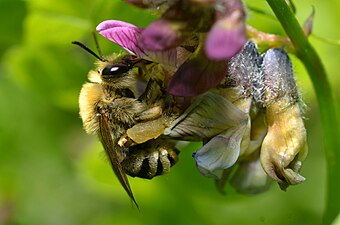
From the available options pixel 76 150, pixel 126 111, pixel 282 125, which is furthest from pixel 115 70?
pixel 76 150

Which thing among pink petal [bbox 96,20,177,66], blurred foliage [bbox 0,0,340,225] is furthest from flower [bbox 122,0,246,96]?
→ blurred foliage [bbox 0,0,340,225]

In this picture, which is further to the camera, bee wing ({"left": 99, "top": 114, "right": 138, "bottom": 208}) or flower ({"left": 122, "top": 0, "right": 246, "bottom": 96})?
bee wing ({"left": 99, "top": 114, "right": 138, "bottom": 208})

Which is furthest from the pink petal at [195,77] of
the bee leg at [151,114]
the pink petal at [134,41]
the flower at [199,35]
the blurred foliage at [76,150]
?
the blurred foliage at [76,150]

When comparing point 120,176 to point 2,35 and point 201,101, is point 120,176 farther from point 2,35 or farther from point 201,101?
point 2,35

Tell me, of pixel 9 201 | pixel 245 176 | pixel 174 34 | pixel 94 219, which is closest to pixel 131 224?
pixel 94 219

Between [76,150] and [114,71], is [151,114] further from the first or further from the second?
[76,150]

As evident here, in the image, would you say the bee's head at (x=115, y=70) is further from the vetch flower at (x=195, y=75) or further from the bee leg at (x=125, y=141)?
the vetch flower at (x=195, y=75)

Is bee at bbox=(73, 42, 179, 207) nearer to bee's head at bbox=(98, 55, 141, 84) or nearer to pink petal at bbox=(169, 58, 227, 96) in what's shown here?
bee's head at bbox=(98, 55, 141, 84)
